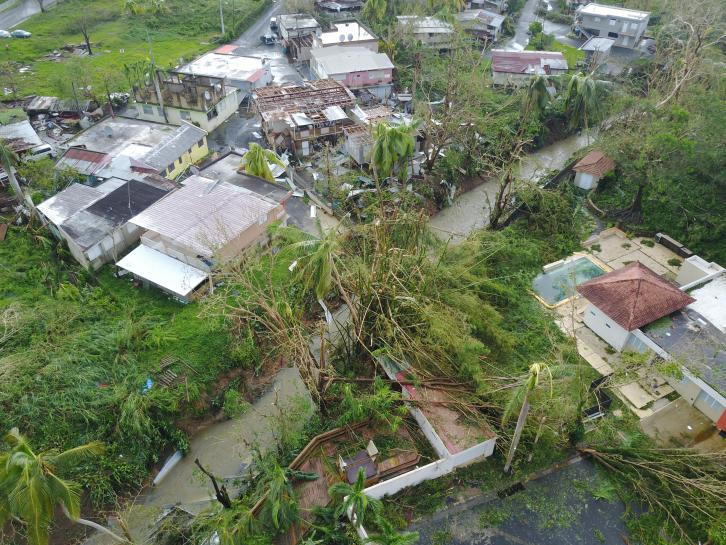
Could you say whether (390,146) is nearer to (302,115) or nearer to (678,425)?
(302,115)

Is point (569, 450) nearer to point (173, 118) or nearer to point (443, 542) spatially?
point (443, 542)

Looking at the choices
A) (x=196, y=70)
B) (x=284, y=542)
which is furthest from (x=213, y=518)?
(x=196, y=70)

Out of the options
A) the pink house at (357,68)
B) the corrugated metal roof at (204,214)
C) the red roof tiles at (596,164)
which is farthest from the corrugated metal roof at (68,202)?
the red roof tiles at (596,164)

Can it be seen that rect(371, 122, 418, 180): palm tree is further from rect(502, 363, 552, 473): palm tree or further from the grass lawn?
the grass lawn

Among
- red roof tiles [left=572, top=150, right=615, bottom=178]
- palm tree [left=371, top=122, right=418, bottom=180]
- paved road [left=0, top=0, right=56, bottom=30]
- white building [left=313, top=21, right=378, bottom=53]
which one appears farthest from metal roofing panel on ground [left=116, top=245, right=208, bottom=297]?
paved road [left=0, top=0, right=56, bottom=30]

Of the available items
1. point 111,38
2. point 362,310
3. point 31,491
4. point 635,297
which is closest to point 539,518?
point 362,310

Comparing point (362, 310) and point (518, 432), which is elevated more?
point (362, 310)
